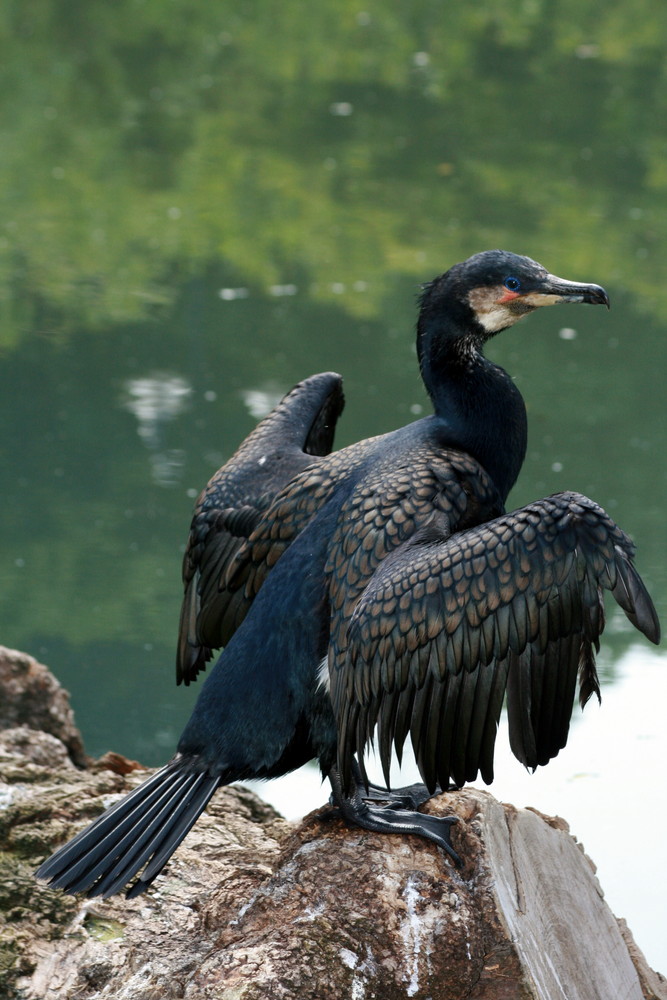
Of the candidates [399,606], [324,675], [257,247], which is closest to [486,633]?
[399,606]

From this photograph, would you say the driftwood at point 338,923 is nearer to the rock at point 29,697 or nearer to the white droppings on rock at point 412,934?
the white droppings on rock at point 412,934

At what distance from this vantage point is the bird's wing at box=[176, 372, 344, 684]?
3.22 meters

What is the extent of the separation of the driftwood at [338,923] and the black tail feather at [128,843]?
0.17m

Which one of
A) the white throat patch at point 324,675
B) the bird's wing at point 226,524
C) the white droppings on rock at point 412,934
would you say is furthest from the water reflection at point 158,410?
the white droppings on rock at point 412,934

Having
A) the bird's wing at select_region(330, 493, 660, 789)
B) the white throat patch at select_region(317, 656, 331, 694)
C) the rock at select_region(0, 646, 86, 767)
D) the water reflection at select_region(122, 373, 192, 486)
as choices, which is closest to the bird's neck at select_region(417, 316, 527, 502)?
the bird's wing at select_region(330, 493, 660, 789)

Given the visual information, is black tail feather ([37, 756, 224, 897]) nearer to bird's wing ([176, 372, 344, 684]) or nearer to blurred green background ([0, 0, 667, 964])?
bird's wing ([176, 372, 344, 684])

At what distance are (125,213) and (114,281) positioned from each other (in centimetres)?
99

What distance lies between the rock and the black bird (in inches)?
20.2

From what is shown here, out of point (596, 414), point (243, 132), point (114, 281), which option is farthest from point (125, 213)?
point (596, 414)

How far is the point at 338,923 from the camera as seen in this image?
251 centimetres

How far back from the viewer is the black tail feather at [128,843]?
2541mm

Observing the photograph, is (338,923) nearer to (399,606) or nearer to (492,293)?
(399,606)

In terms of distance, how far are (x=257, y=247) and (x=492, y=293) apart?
519cm

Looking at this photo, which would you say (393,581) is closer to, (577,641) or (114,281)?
(577,641)
